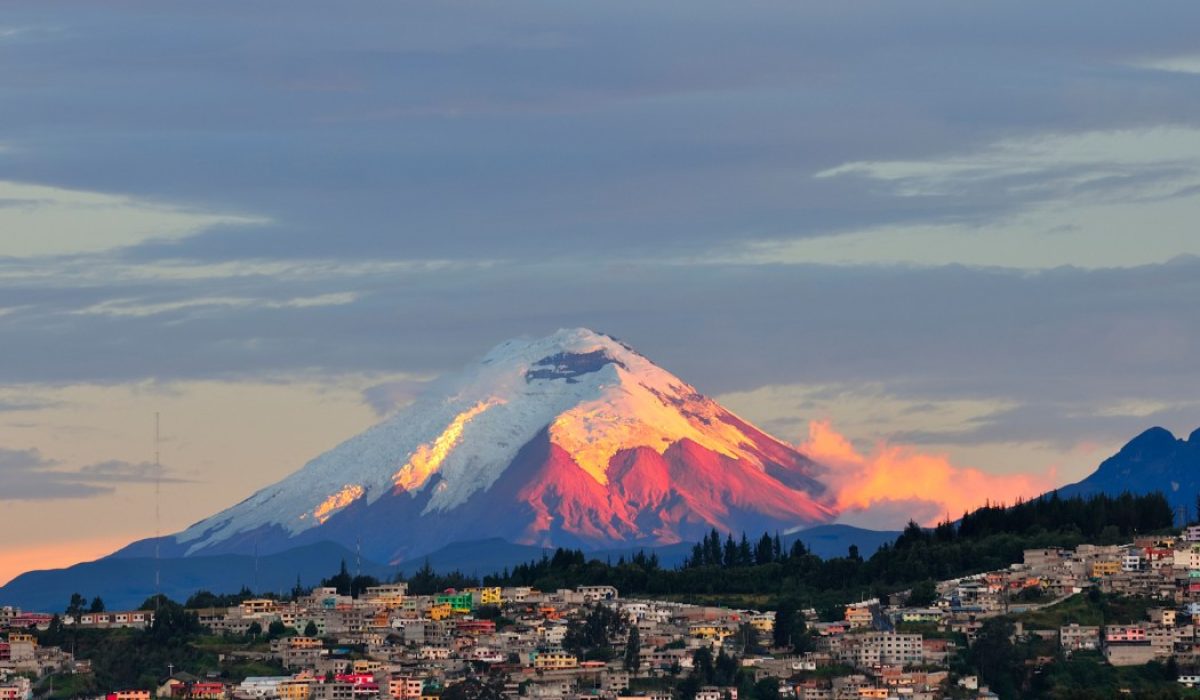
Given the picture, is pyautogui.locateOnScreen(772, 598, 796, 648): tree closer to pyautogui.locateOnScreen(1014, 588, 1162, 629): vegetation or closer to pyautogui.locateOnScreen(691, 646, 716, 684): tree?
pyautogui.locateOnScreen(691, 646, 716, 684): tree

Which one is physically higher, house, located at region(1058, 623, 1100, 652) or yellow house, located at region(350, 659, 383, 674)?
Result: yellow house, located at region(350, 659, 383, 674)

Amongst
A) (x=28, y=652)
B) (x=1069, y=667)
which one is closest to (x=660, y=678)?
(x=1069, y=667)

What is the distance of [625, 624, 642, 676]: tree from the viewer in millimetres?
187000

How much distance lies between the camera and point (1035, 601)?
198 m

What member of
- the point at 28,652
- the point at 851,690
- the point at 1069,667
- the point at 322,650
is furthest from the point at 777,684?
the point at 28,652

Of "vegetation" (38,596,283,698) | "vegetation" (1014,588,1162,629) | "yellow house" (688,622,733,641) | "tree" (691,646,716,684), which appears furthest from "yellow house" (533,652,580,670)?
"vegetation" (1014,588,1162,629)

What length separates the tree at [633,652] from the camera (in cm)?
18700

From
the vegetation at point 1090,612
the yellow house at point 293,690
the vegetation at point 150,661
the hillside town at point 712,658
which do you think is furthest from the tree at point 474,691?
the vegetation at point 1090,612

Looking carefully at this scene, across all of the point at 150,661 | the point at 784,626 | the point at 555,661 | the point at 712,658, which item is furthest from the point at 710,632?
the point at 150,661

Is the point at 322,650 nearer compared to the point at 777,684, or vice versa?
the point at 777,684

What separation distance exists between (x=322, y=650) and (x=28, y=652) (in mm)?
17919

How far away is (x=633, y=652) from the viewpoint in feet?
619

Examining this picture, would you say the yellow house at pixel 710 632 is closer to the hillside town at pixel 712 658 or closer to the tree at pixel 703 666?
the hillside town at pixel 712 658

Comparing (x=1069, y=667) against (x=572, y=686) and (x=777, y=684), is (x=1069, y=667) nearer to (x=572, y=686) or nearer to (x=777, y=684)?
(x=777, y=684)
